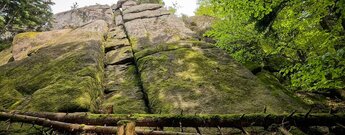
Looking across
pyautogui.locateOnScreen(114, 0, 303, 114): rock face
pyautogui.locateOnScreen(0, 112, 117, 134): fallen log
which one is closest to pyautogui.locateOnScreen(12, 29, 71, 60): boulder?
pyautogui.locateOnScreen(114, 0, 303, 114): rock face

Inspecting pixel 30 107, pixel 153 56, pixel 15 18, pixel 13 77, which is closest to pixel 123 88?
pixel 153 56

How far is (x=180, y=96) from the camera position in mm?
7898

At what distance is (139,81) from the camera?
10.3m

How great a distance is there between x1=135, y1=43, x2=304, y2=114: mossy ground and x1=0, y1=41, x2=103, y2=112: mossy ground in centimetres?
196

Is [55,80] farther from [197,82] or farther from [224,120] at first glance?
[224,120]

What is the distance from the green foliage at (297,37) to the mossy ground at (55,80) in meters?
5.63

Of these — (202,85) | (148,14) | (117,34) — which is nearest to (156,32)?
(117,34)

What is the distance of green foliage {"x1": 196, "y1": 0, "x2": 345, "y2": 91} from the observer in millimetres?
6965

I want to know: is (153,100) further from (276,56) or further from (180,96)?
(276,56)

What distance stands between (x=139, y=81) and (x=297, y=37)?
24.7ft

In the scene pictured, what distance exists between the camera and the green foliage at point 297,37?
6965 millimetres

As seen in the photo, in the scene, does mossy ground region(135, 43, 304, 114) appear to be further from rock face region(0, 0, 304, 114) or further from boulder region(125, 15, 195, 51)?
boulder region(125, 15, 195, 51)

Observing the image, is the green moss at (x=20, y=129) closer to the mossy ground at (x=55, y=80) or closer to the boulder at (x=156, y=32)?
the mossy ground at (x=55, y=80)

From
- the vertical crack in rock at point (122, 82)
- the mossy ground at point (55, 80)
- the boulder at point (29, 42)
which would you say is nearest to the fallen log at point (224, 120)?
the vertical crack in rock at point (122, 82)
